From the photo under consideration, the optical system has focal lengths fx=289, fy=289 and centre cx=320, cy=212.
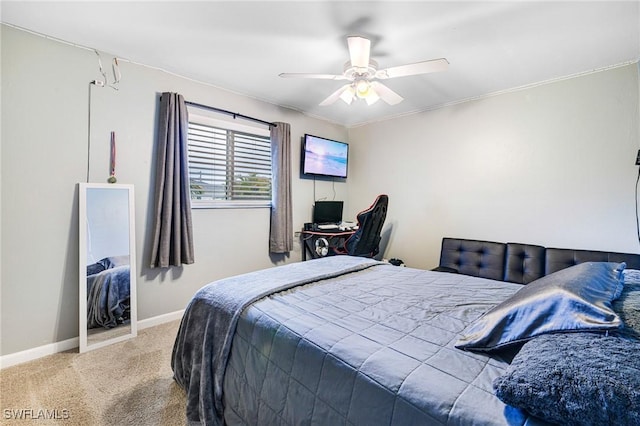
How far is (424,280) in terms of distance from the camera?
1.96 metres

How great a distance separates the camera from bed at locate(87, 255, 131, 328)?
2.34 m

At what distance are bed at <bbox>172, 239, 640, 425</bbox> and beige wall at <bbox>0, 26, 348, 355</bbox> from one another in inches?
50.0

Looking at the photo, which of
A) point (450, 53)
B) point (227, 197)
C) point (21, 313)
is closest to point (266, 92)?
point (227, 197)

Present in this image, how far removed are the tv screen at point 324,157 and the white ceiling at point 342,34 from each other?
43.1 inches

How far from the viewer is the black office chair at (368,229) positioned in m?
3.23

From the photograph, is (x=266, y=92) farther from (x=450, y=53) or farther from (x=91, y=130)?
(x=450, y=53)

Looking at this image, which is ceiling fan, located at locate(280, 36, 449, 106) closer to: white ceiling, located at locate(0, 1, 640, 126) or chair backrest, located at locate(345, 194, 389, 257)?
white ceiling, located at locate(0, 1, 640, 126)

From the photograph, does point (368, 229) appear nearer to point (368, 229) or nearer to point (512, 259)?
point (368, 229)

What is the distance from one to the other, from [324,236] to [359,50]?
2.27 meters

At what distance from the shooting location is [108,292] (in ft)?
7.96

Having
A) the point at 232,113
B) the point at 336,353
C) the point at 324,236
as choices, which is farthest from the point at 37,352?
the point at 324,236

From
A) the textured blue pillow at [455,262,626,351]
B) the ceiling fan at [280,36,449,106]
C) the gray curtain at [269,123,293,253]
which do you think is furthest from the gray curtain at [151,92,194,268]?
the textured blue pillow at [455,262,626,351]
